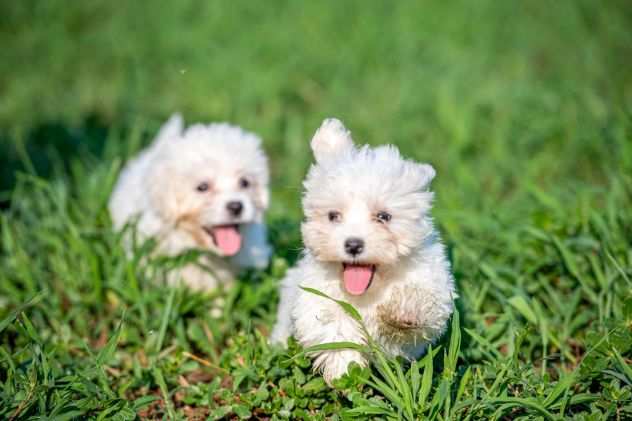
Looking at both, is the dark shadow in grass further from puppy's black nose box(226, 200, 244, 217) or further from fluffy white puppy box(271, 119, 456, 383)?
fluffy white puppy box(271, 119, 456, 383)

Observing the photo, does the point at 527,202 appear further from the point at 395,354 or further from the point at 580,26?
the point at 580,26

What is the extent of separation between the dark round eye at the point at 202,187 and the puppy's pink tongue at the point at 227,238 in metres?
0.26

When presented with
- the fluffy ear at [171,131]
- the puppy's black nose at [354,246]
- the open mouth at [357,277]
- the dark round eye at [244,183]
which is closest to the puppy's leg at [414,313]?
the open mouth at [357,277]

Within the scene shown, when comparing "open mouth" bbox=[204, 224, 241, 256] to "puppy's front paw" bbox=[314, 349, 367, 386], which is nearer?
"puppy's front paw" bbox=[314, 349, 367, 386]

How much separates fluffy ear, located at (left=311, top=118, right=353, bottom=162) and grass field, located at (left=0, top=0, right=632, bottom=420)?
2.97 ft

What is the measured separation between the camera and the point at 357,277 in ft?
9.17

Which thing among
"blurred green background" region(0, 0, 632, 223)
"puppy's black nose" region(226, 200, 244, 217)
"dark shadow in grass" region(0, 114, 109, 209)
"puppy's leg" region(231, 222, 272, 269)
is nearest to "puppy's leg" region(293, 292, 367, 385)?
"puppy's black nose" region(226, 200, 244, 217)

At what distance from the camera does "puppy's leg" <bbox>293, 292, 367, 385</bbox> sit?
2.88m

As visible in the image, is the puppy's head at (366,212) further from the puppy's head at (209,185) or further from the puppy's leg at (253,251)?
the puppy's leg at (253,251)

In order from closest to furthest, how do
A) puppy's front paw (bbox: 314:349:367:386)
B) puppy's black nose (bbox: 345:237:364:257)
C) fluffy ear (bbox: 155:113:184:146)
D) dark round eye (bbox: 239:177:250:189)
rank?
puppy's black nose (bbox: 345:237:364:257) → puppy's front paw (bbox: 314:349:367:386) → dark round eye (bbox: 239:177:250:189) → fluffy ear (bbox: 155:113:184:146)

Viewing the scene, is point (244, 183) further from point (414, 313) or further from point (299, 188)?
point (414, 313)

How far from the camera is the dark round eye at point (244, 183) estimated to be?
4465mm

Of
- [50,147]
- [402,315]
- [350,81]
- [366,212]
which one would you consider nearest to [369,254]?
[366,212]

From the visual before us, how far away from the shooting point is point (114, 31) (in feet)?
32.1
